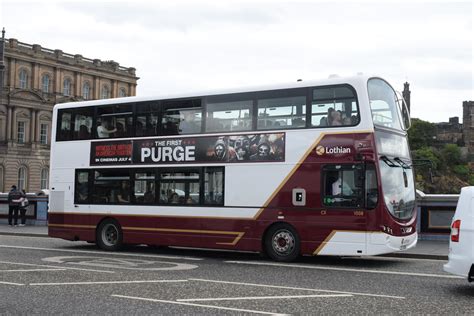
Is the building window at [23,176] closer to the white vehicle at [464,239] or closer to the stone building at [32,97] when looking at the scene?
the stone building at [32,97]

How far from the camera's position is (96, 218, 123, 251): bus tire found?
54.9 ft

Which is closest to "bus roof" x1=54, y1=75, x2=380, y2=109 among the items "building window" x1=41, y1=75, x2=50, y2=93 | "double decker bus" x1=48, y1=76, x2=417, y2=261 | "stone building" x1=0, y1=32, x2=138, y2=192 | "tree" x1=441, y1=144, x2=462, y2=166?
"double decker bus" x1=48, y1=76, x2=417, y2=261

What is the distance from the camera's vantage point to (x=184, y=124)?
15.6 metres

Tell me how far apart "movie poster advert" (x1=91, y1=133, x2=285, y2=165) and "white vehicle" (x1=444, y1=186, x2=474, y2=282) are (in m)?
5.03

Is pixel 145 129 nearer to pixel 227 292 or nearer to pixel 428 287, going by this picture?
pixel 227 292

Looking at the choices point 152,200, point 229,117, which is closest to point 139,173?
point 152,200

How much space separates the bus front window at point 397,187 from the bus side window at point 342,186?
533 mm

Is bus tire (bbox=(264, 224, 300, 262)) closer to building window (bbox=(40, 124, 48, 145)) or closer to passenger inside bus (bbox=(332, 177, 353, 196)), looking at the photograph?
passenger inside bus (bbox=(332, 177, 353, 196))

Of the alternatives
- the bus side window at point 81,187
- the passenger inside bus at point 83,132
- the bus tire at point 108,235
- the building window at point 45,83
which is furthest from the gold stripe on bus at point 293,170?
the building window at point 45,83

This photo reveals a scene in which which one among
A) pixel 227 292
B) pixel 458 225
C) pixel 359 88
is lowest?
pixel 227 292

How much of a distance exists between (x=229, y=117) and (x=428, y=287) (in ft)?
21.0

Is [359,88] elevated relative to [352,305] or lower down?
elevated

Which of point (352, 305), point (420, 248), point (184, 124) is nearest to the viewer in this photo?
point (352, 305)

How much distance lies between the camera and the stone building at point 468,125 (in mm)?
158000
